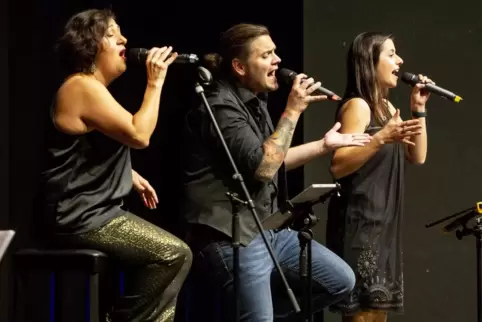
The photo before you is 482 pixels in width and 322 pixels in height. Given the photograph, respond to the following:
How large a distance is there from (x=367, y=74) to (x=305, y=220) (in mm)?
990

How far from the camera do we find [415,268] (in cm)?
516

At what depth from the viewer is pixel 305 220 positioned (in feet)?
11.1

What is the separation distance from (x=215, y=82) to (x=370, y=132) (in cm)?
74

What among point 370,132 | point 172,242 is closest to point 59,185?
point 172,242

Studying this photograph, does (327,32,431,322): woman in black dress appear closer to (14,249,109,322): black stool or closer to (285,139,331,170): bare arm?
(285,139,331,170): bare arm

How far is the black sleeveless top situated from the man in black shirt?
1.19ft

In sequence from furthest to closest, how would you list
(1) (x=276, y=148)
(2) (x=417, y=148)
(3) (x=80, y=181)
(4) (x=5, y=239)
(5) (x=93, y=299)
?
1. (2) (x=417, y=148)
2. (1) (x=276, y=148)
3. (3) (x=80, y=181)
4. (5) (x=93, y=299)
5. (4) (x=5, y=239)

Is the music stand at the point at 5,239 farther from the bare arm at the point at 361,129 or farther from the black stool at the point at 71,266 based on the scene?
the bare arm at the point at 361,129

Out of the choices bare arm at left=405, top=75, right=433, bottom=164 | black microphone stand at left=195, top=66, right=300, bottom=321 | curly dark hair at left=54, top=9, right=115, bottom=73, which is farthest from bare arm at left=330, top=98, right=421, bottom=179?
curly dark hair at left=54, top=9, right=115, bottom=73

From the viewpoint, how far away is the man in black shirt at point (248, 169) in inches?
139

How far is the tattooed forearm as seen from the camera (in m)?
3.54

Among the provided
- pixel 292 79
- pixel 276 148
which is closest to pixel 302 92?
pixel 292 79

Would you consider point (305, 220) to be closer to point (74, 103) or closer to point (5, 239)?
point (74, 103)

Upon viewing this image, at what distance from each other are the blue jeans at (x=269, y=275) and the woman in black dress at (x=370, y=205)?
16 cm
